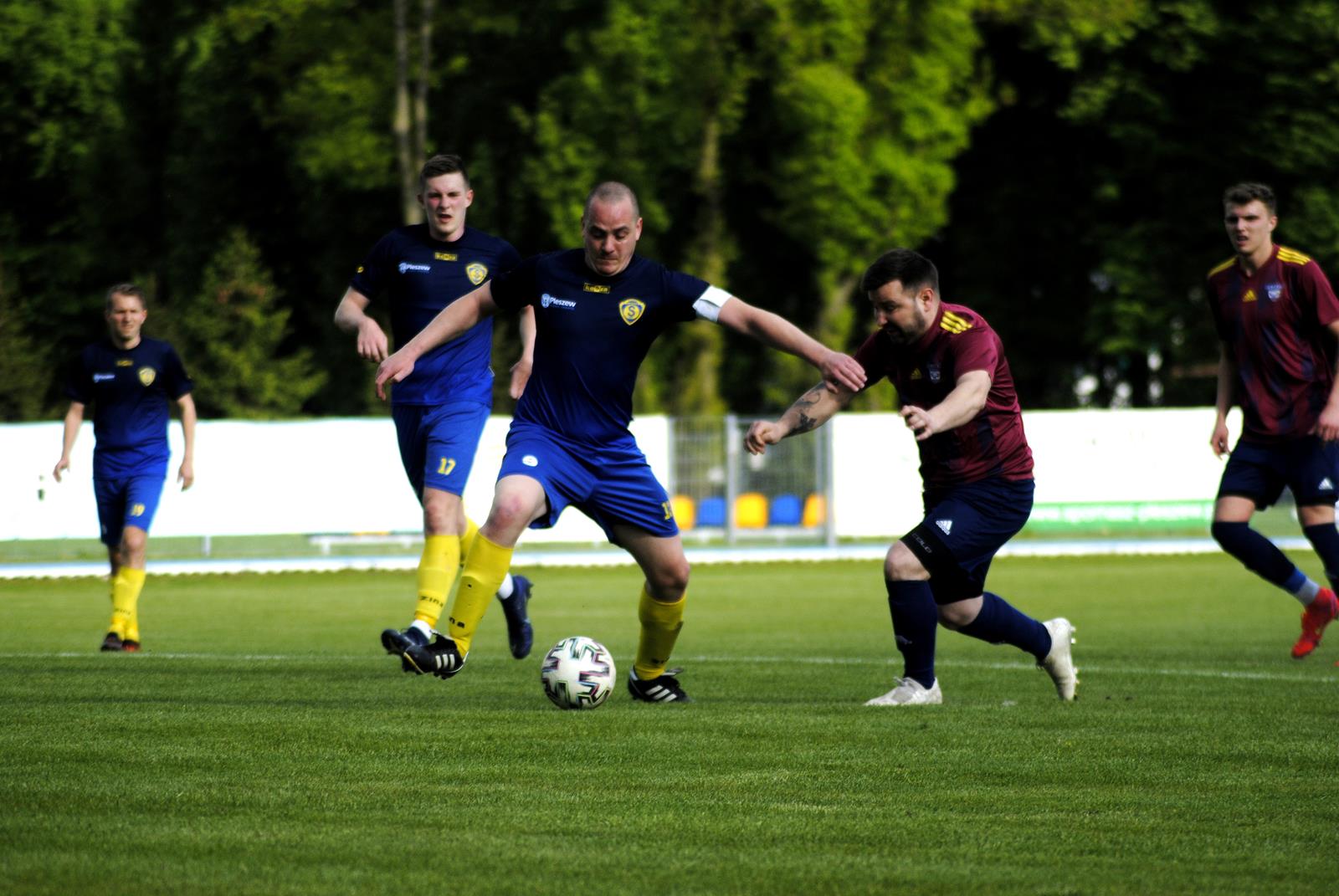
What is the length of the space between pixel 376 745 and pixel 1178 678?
4.88 m

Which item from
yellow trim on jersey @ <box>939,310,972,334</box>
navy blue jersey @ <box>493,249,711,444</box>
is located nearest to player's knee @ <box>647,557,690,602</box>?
navy blue jersey @ <box>493,249,711,444</box>

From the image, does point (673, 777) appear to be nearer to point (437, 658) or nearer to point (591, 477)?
point (437, 658)

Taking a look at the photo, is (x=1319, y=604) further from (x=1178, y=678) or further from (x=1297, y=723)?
(x=1297, y=723)

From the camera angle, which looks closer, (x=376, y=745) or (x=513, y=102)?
(x=376, y=745)

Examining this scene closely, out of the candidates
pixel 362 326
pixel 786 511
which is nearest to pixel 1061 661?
pixel 362 326

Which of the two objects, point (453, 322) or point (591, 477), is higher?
point (453, 322)

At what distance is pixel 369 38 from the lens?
1430 inches

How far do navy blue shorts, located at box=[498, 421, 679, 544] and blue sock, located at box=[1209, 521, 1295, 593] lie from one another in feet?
13.2

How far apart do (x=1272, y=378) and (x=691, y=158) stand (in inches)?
1077

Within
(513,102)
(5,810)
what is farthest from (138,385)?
(513,102)

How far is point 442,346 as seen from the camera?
9836 mm

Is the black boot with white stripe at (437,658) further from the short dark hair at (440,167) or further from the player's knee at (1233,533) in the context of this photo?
the player's knee at (1233,533)

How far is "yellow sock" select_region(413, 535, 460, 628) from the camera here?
9359mm

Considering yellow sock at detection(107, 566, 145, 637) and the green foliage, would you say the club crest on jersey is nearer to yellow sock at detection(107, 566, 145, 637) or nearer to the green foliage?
yellow sock at detection(107, 566, 145, 637)
